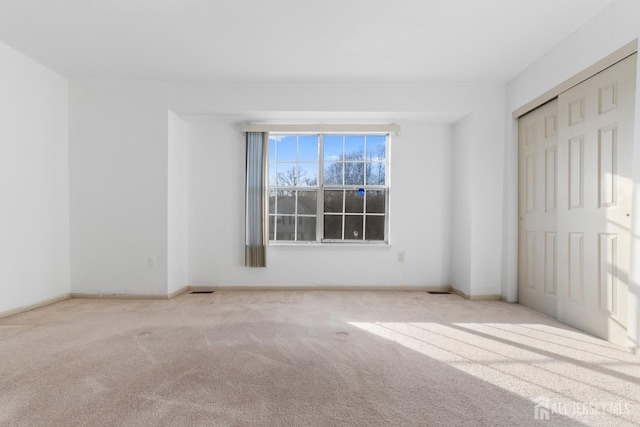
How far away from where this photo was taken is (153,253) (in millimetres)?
4387

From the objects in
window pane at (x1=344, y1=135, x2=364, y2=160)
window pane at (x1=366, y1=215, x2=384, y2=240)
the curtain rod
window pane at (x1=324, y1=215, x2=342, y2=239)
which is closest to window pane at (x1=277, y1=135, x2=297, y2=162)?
the curtain rod

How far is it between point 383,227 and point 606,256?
258cm

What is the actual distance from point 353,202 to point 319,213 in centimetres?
51

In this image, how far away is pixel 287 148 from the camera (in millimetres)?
5043

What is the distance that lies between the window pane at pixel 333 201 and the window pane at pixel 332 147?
47cm

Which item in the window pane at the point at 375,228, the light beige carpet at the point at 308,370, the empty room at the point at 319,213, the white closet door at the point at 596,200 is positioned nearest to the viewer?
the light beige carpet at the point at 308,370

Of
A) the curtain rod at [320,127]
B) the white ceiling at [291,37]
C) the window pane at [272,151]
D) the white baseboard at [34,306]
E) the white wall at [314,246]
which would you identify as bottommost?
the white baseboard at [34,306]

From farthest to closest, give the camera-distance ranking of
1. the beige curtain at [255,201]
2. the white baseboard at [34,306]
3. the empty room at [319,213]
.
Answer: the beige curtain at [255,201] → the white baseboard at [34,306] → the empty room at [319,213]

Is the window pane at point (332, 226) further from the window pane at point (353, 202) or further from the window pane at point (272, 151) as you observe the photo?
the window pane at point (272, 151)

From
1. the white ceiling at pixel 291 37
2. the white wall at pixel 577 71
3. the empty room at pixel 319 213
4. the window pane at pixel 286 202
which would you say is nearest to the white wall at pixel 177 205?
the empty room at pixel 319 213

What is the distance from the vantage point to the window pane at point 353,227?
5.03 metres

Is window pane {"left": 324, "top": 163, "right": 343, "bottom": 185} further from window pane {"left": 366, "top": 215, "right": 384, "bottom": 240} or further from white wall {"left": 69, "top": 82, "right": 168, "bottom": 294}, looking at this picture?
white wall {"left": 69, "top": 82, "right": 168, "bottom": 294}

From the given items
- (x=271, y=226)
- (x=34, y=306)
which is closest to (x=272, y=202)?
(x=271, y=226)

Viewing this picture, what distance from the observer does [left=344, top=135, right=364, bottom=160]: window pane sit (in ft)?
16.5
